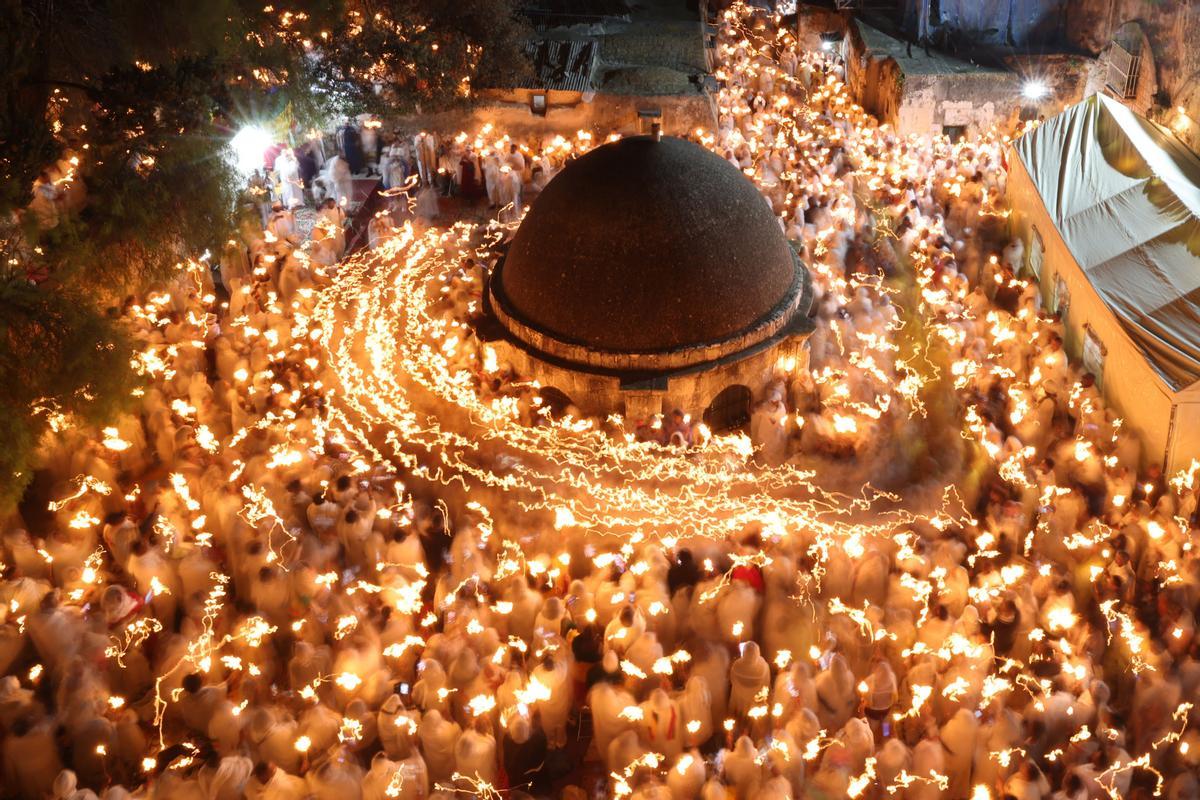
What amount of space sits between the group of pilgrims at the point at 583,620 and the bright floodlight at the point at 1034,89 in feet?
34.0

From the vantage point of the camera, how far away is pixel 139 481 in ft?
41.4

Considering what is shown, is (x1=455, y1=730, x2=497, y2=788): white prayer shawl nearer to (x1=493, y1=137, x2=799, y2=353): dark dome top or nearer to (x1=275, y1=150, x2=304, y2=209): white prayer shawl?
(x1=493, y1=137, x2=799, y2=353): dark dome top

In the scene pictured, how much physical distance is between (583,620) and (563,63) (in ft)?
52.1

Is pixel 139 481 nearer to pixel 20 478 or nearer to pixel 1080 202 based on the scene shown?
pixel 20 478

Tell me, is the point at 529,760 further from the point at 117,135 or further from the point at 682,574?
the point at 117,135

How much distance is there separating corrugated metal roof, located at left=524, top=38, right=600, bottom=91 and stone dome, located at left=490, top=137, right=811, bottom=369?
8.50 m

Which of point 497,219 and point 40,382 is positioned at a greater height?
point 40,382

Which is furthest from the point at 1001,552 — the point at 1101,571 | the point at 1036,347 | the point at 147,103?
the point at 147,103

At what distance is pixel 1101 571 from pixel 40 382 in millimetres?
11498

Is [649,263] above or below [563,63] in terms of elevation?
below

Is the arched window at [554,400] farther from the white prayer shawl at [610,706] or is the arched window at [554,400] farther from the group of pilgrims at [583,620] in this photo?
the white prayer shawl at [610,706]

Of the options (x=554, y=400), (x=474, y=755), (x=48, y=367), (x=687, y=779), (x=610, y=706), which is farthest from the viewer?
(x=554, y=400)

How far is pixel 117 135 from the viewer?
12398 mm

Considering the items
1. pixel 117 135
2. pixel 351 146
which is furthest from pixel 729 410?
pixel 351 146
